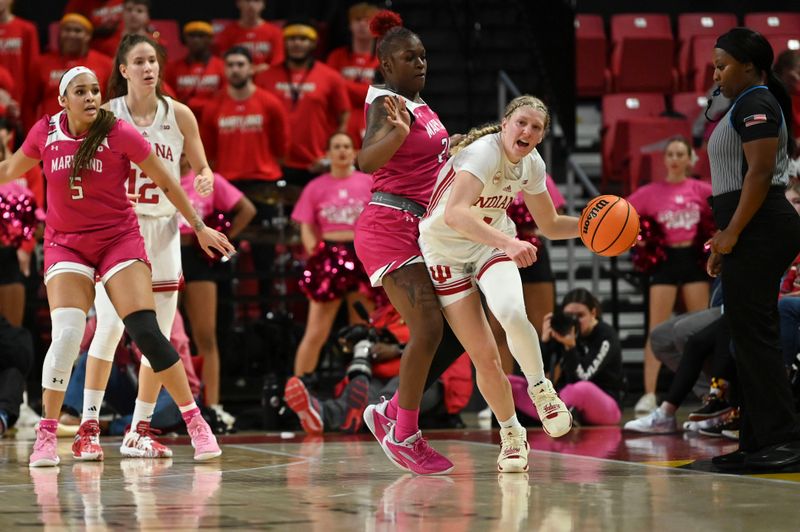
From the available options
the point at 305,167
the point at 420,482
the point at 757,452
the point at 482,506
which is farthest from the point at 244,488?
the point at 305,167

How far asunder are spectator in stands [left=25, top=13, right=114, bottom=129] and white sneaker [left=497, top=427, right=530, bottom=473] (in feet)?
20.1

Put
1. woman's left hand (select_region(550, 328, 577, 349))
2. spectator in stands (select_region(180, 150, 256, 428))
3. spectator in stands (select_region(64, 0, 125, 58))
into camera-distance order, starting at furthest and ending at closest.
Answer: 1. spectator in stands (select_region(64, 0, 125, 58))
2. spectator in stands (select_region(180, 150, 256, 428))
3. woman's left hand (select_region(550, 328, 577, 349))

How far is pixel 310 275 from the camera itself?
8445 millimetres

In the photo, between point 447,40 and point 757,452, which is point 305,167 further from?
point 757,452

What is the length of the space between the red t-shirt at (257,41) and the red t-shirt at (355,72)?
0.50 metres

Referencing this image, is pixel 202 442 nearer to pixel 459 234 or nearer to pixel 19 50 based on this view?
pixel 459 234

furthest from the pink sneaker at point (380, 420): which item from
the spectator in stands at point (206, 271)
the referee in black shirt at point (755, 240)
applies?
the spectator in stands at point (206, 271)

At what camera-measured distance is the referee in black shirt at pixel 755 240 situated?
5.04 m

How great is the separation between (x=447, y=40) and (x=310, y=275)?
5073 mm

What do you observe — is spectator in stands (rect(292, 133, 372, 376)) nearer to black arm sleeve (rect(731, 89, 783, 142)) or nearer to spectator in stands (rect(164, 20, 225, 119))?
spectator in stands (rect(164, 20, 225, 119))

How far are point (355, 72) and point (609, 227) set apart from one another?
21.1 feet

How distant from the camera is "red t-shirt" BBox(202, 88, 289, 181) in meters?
9.79

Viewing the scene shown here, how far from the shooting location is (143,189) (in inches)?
254

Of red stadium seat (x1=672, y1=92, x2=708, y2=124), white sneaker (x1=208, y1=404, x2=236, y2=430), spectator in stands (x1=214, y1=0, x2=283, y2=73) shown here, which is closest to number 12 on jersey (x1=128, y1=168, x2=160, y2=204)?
white sneaker (x1=208, y1=404, x2=236, y2=430)
